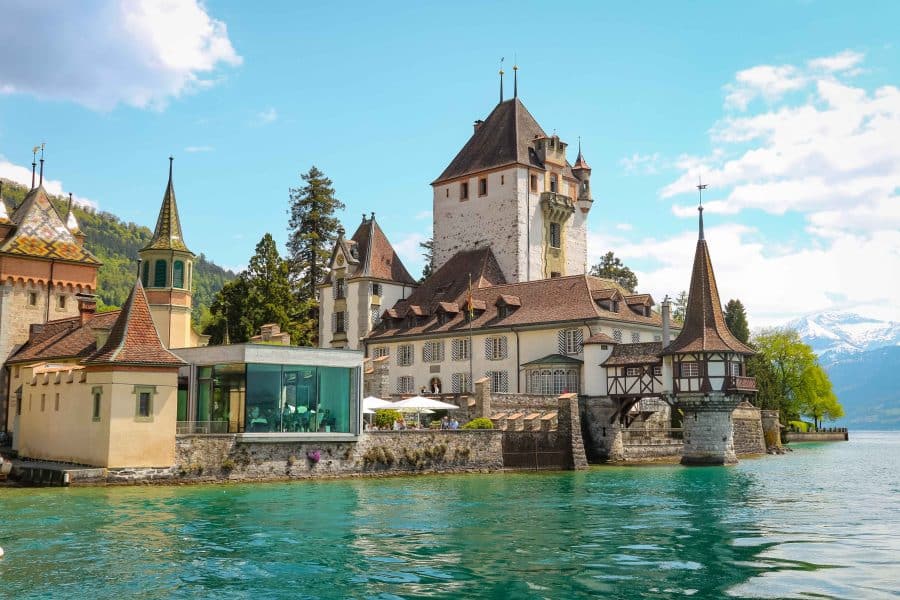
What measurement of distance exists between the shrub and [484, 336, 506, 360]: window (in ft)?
52.1

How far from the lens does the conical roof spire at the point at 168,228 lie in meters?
44.6

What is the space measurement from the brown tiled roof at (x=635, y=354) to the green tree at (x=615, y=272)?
44422 mm

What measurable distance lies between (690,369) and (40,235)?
34255mm

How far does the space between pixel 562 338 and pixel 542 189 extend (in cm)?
1744

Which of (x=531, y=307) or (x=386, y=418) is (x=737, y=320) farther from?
(x=386, y=418)

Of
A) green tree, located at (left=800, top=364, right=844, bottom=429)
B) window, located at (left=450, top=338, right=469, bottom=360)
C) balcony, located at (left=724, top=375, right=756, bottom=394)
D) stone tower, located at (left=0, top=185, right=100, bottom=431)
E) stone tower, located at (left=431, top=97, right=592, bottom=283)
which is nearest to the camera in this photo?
stone tower, located at (left=0, top=185, right=100, bottom=431)

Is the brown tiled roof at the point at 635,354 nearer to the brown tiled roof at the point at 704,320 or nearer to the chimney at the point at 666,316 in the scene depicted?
the brown tiled roof at the point at 704,320

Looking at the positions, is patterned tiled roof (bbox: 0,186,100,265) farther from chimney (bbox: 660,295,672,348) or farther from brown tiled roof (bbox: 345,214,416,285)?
chimney (bbox: 660,295,672,348)

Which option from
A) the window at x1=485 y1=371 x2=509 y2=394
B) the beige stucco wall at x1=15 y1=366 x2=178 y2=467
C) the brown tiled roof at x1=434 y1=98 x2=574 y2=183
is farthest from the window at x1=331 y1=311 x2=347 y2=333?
the beige stucco wall at x1=15 y1=366 x2=178 y2=467

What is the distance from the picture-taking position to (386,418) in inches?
1768

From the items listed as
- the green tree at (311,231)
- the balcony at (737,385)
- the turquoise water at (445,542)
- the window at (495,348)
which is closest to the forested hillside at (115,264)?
the green tree at (311,231)

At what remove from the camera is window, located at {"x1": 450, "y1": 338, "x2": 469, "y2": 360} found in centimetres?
6247

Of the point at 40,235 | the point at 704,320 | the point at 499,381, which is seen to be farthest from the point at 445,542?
the point at 499,381

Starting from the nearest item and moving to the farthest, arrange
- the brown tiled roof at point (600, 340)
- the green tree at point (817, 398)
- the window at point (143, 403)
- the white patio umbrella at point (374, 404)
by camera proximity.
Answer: the window at point (143, 403)
the white patio umbrella at point (374, 404)
the brown tiled roof at point (600, 340)
the green tree at point (817, 398)
